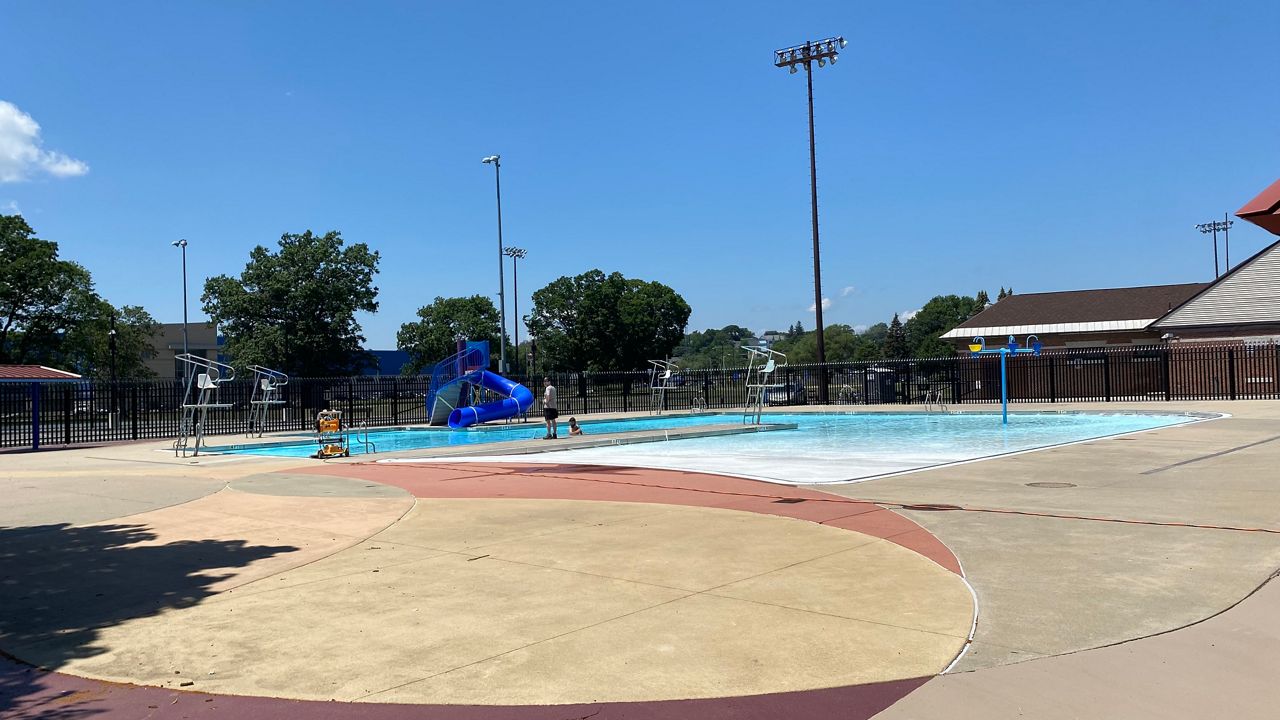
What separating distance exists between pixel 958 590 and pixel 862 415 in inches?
1209

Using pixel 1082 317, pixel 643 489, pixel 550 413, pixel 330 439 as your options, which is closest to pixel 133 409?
pixel 330 439

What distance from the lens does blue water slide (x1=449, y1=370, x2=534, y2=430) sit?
104ft

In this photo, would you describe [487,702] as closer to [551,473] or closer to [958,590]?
[958,590]

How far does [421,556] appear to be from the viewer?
26.3ft

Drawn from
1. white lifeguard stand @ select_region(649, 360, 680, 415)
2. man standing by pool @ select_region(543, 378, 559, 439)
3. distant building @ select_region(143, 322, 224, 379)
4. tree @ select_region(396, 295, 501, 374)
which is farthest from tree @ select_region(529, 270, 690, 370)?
man standing by pool @ select_region(543, 378, 559, 439)

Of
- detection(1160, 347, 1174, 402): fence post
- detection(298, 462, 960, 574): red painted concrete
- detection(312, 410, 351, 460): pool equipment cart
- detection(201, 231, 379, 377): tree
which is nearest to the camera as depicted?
detection(298, 462, 960, 574): red painted concrete

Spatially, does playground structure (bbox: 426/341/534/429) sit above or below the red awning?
below

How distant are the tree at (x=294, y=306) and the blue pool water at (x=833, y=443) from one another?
36529mm

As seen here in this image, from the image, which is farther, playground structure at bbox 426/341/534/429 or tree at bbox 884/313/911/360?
tree at bbox 884/313/911/360

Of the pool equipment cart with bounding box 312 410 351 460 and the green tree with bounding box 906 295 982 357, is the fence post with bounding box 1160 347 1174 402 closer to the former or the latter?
the pool equipment cart with bounding box 312 410 351 460

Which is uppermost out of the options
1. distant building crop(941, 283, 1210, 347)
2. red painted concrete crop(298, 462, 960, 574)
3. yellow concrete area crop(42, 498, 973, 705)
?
distant building crop(941, 283, 1210, 347)

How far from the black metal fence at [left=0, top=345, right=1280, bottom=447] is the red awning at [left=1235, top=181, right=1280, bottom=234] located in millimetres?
29582

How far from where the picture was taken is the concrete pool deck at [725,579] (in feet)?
14.4

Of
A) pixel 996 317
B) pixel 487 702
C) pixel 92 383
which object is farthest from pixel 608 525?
pixel 996 317
